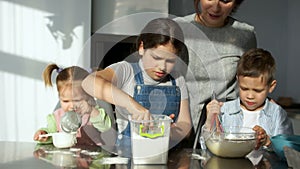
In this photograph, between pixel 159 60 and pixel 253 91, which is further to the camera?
pixel 253 91

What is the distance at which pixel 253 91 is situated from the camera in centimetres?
132

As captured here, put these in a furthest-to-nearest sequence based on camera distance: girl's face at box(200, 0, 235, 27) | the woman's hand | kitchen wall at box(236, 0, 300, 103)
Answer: kitchen wall at box(236, 0, 300, 103) < girl's face at box(200, 0, 235, 27) < the woman's hand

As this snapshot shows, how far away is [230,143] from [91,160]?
312mm

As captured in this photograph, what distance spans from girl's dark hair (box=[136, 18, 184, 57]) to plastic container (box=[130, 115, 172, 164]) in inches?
8.3

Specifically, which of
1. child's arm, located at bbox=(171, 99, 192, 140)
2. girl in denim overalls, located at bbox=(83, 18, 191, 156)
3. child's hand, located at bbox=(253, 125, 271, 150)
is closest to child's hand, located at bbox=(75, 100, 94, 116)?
girl in denim overalls, located at bbox=(83, 18, 191, 156)

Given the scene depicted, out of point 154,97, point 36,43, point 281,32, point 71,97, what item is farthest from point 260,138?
point 281,32

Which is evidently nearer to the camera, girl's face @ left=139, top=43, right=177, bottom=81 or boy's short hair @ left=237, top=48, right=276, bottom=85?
girl's face @ left=139, top=43, right=177, bottom=81

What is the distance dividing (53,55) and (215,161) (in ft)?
4.57

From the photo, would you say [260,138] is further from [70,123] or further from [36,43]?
[36,43]

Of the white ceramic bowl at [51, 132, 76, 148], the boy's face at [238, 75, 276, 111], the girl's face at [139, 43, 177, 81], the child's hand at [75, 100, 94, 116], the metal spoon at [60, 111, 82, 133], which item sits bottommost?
the white ceramic bowl at [51, 132, 76, 148]

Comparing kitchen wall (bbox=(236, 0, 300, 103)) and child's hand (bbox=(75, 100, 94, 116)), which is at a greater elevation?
kitchen wall (bbox=(236, 0, 300, 103))

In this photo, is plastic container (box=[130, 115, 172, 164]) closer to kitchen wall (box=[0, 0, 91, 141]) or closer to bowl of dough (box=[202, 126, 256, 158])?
bowl of dough (box=[202, 126, 256, 158])

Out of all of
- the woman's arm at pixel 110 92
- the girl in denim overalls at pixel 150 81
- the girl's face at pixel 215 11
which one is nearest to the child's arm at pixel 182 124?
the girl in denim overalls at pixel 150 81

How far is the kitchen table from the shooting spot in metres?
0.87
